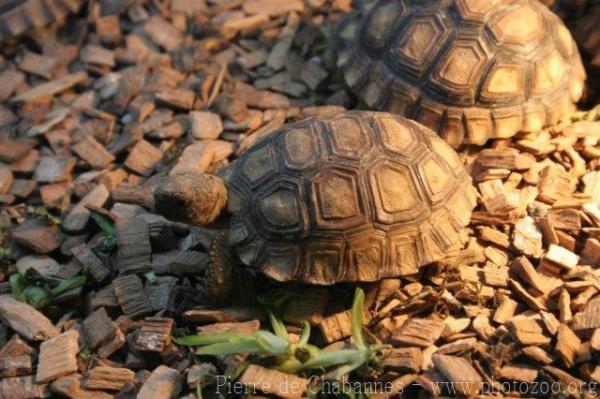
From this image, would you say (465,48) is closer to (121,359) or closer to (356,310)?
(356,310)

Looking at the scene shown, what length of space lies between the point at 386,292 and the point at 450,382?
2.19ft

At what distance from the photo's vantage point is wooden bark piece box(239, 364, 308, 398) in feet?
9.16

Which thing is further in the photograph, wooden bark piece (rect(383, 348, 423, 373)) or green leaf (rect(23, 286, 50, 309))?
green leaf (rect(23, 286, 50, 309))

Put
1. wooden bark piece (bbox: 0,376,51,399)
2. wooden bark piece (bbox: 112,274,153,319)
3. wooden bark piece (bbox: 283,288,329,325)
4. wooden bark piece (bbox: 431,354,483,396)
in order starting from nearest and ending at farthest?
wooden bark piece (bbox: 431,354,483,396), wooden bark piece (bbox: 0,376,51,399), wooden bark piece (bbox: 283,288,329,325), wooden bark piece (bbox: 112,274,153,319)

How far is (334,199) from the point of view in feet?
10.1

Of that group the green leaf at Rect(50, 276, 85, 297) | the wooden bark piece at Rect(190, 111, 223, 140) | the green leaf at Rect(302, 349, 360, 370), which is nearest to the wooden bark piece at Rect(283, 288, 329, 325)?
the green leaf at Rect(302, 349, 360, 370)

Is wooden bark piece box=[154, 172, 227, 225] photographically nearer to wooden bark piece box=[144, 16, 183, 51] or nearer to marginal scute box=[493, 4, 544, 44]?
marginal scute box=[493, 4, 544, 44]

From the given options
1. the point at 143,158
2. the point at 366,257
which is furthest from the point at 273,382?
the point at 143,158

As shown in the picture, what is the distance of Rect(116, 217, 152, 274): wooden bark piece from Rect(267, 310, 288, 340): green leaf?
0.88m

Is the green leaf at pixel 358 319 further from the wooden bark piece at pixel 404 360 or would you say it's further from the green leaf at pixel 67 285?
the green leaf at pixel 67 285

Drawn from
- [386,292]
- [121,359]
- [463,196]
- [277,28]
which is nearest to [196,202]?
[121,359]

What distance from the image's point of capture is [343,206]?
308cm

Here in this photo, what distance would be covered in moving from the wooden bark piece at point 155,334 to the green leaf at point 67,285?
56cm

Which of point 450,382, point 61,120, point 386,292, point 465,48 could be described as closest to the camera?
point 450,382
